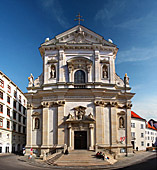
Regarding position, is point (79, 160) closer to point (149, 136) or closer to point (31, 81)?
point (31, 81)

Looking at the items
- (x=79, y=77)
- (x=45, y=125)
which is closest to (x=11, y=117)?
(x=45, y=125)

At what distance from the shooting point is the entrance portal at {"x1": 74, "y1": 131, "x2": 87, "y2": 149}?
37.1 m

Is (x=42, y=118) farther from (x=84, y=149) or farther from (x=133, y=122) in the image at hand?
(x=133, y=122)

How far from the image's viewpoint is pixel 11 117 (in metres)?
51.2

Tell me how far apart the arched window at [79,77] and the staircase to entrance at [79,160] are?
40.2ft

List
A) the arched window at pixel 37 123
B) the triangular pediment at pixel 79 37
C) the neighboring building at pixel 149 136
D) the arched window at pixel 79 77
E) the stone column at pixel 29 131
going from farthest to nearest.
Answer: the neighboring building at pixel 149 136 < the triangular pediment at pixel 79 37 < the arched window at pixel 79 77 < the arched window at pixel 37 123 < the stone column at pixel 29 131

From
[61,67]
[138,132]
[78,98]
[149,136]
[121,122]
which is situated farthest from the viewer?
[149,136]

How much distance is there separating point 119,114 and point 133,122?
19819 mm

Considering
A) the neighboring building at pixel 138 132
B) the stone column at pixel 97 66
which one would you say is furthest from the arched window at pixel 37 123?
the neighboring building at pixel 138 132

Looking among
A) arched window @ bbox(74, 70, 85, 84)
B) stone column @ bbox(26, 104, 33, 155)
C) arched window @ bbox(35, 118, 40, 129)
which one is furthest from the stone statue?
arched window @ bbox(74, 70, 85, 84)

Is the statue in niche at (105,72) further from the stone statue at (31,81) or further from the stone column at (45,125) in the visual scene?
the stone statue at (31,81)

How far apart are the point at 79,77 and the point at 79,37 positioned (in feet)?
24.7

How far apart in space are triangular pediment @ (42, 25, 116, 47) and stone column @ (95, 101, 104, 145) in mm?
11481

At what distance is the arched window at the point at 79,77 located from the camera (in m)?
39.8
